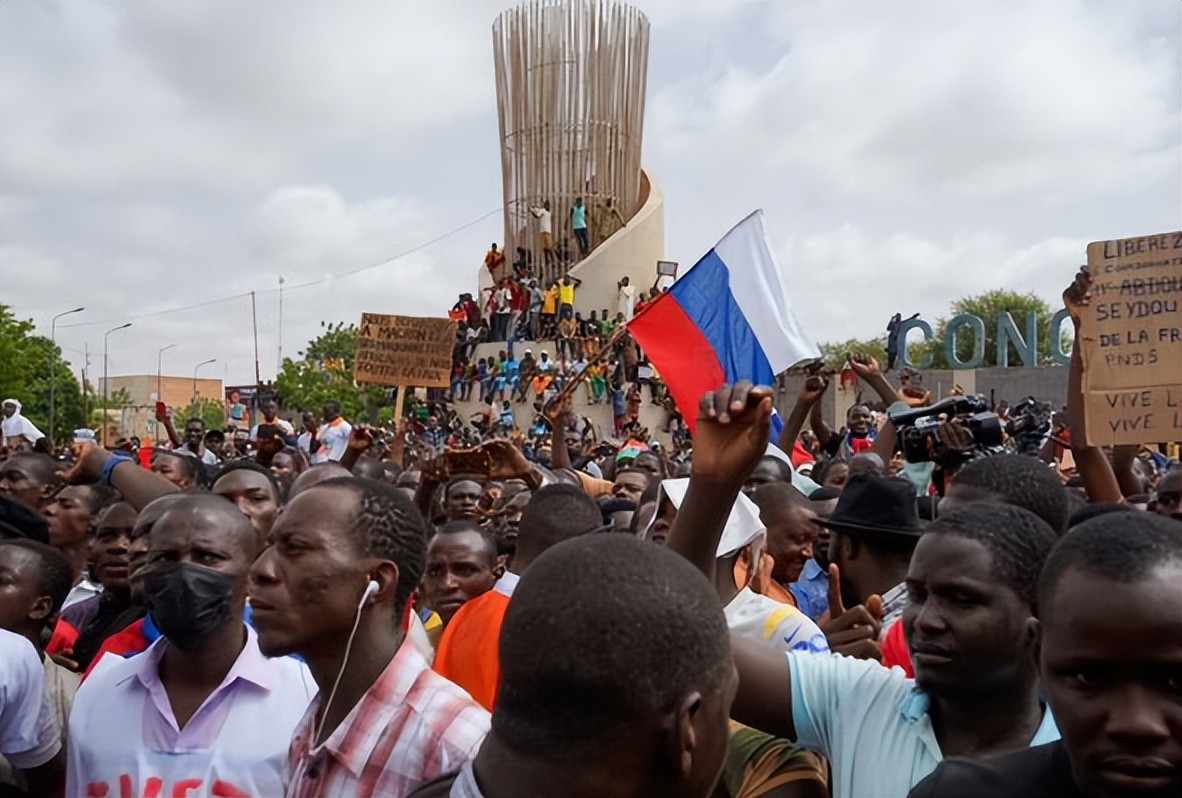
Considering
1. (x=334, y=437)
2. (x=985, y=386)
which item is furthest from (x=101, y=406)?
(x=334, y=437)

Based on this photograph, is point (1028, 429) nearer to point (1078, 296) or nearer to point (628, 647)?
point (1078, 296)

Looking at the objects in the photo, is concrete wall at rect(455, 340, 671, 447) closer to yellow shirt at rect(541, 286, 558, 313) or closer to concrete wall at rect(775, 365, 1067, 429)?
yellow shirt at rect(541, 286, 558, 313)

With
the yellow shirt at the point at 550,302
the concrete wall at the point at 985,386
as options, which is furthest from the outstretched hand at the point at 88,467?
the yellow shirt at the point at 550,302

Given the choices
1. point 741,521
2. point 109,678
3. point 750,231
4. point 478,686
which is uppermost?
point 750,231

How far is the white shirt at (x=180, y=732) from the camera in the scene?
2557mm

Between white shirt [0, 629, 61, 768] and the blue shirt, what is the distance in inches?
121

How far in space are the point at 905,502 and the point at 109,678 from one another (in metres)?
2.51

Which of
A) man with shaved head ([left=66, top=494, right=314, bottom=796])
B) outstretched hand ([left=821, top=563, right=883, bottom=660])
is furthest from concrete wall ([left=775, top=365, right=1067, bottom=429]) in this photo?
man with shaved head ([left=66, top=494, right=314, bottom=796])

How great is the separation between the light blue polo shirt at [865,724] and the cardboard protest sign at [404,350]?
830cm

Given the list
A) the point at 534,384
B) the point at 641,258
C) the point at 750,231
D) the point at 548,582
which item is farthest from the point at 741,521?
the point at 641,258

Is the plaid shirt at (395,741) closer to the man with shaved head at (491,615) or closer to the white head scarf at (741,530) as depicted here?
the man with shaved head at (491,615)

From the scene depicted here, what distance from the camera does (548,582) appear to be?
1.48 metres

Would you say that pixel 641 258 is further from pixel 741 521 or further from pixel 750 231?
pixel 741 521

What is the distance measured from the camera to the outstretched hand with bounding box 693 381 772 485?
93.9 inches
